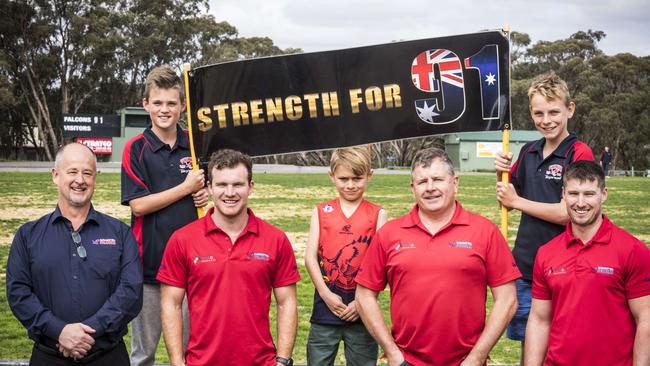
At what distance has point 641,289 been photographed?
4008mm

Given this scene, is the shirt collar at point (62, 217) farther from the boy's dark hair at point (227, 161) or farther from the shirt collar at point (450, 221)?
the shirt collar at point (450, 221)

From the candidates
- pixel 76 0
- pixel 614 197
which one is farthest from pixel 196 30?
pixel 614 197

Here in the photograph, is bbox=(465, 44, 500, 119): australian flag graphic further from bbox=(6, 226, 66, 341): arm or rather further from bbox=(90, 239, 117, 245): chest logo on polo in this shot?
A: bbox=(6, 226, 66, 341): arm

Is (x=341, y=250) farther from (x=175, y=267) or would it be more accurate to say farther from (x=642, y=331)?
(x=642, y=331)

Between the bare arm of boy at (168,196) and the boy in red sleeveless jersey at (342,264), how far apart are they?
85 cm

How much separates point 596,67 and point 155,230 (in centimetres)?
7527

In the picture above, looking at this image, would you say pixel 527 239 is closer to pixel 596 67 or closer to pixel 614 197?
pixel 614 197

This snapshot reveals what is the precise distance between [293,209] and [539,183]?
18.3 m

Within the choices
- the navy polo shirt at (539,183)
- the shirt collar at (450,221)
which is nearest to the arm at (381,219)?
the shirt collar at (450,221)

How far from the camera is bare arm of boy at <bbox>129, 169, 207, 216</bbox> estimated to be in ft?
16.4

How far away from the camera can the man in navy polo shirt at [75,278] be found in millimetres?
4223

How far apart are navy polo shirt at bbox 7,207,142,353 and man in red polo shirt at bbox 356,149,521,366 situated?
150cm

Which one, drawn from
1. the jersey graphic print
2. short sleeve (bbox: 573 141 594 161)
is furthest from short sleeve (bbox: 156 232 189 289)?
short sleeve (bbox: 573 141 594 161)

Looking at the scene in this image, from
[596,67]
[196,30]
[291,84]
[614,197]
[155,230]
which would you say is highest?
[196,30]
